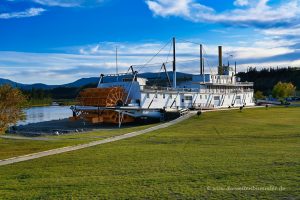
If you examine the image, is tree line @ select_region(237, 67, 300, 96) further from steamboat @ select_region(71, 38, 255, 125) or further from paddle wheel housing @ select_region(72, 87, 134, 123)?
paddle wheel housing @ select_region(72, 87, 134, 123)

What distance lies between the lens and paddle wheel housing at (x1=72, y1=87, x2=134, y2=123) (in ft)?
155

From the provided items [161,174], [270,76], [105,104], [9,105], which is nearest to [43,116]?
[105,104]

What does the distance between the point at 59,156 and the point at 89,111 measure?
31.9 metres

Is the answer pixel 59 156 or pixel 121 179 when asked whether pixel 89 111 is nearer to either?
pixel 59 156

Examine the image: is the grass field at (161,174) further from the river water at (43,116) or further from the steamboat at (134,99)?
the river water at (43,116)

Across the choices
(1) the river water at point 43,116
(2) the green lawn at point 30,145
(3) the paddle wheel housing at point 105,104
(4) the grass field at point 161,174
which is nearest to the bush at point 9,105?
(2) the green lawn at point 30,145

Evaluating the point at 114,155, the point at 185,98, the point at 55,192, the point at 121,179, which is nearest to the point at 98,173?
the point at 121,179

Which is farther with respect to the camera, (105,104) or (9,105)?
(105,104)

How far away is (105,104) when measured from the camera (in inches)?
1866

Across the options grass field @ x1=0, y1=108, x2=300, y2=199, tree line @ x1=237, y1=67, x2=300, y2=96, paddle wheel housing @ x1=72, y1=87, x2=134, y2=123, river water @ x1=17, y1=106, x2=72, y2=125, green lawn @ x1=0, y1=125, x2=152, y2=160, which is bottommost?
river water @ x1=17, y1=106, x2=72, y2=125

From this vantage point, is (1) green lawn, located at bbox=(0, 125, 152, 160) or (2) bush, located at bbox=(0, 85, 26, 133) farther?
(2) bush, located at bbox=(0, 85, 26, 133)

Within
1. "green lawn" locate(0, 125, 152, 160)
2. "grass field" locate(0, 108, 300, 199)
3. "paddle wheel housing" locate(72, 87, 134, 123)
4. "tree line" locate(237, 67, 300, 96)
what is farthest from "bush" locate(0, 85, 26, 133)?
"tree line" locate(237, 67, 300, 96)

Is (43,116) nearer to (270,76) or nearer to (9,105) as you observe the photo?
(9,105)

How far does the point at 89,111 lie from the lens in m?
49.0
